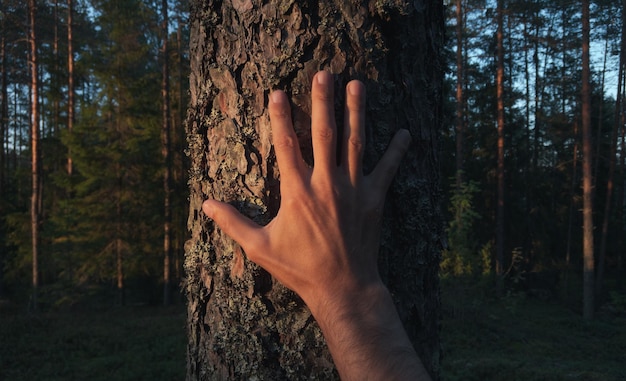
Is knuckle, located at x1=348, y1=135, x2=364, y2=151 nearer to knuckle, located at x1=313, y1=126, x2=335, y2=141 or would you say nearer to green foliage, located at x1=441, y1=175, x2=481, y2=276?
knuckle, located at x1=313, y1=126, x2=335, y2=141

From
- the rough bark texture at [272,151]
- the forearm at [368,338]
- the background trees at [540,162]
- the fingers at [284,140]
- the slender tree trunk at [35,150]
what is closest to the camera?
the forearm at [368,338]

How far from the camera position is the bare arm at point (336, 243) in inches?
43.3

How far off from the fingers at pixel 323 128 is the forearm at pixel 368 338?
1.17ft

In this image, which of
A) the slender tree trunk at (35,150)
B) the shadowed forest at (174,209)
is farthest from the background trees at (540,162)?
the slender tree trunk at (35,150)

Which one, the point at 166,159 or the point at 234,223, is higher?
the point at 166,159

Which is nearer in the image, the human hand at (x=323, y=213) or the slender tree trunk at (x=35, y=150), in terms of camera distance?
the human hand at (x=323, y=213)

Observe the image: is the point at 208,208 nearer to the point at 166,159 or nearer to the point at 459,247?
the point at 459,247

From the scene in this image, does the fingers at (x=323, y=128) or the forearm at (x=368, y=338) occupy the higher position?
the fingers at (x=323, y=128)

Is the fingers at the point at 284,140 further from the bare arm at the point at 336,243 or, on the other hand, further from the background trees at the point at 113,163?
the background trees at the point at 113,163

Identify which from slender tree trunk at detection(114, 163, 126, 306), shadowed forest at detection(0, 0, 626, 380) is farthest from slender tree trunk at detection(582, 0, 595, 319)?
slender tree trunk at detection(114, 163, 126, 306)

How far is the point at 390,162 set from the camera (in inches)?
50.1

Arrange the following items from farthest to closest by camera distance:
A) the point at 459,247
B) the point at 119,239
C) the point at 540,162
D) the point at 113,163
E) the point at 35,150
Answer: the point at 540,162
the point at 113,163
the point at 119,239
the point at 35,150
the point at 459,247

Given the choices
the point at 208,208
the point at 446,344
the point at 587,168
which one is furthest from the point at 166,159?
the point at 208,208

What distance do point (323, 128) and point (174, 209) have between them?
53.8 ft
